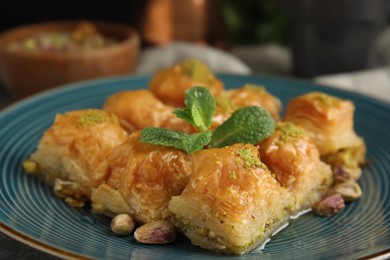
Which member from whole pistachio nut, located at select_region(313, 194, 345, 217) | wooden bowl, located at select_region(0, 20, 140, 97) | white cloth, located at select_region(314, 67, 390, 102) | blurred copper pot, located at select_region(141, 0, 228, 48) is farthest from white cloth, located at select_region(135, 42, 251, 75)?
whole pistachio nut, located at select_region(313, 194, 345, 217)

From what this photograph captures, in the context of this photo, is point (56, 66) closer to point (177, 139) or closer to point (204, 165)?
point (177, 139)

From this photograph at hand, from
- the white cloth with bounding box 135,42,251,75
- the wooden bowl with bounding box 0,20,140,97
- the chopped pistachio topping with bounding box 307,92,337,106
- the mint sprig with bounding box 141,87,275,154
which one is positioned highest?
the mint sprig with bounding box 141,87,275,154

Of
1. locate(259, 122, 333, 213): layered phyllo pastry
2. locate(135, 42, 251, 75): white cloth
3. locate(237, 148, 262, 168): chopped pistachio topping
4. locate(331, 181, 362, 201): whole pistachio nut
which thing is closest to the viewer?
locate(237, 148, 262, 168): chopped pistachio topping

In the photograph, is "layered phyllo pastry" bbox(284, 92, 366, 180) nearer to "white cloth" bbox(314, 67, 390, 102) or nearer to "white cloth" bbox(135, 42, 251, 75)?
"white cloth" bbox(314, 67, 390, 102)

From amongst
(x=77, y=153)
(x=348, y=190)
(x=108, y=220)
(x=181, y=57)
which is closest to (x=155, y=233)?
(x=108, y=220)

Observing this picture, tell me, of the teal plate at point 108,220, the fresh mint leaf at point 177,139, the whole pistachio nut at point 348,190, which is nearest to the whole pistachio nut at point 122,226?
the teal plate at point 108,220

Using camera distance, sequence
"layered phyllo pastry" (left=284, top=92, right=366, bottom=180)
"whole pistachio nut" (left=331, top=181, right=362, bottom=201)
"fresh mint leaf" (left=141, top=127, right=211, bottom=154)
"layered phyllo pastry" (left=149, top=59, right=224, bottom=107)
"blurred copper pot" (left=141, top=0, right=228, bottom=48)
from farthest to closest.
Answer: "blurred copper pot" (left=141, top=0, right=228, bottom=48) < "layered phyllo pastry" (left=149, top=59, right=224, bottom=107) < "layered phyllo pastry" (left=284, top=92, right=366, bottom=180) < "whole pistachio nut" (left=331, top=181, right=362, bottom=201) < "fresh mint leaf" (left=141, top=127, right=211, bottom=154)

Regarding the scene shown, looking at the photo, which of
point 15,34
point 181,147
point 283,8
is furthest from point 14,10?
point 181,147

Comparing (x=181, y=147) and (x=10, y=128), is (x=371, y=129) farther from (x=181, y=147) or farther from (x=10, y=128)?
(x=10, y=128)
